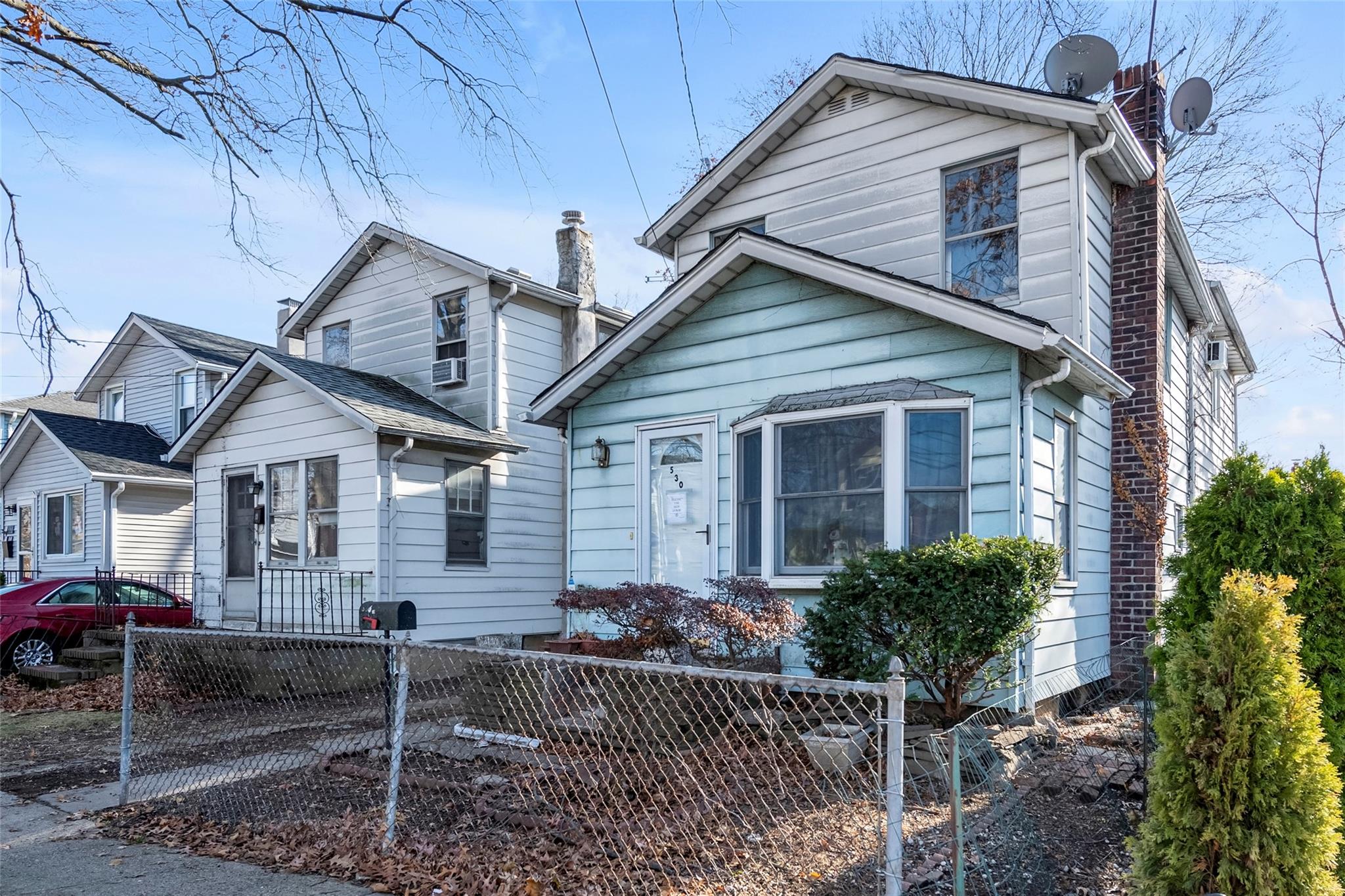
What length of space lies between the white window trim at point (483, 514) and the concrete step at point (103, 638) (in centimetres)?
484

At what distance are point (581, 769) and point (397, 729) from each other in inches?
57.1

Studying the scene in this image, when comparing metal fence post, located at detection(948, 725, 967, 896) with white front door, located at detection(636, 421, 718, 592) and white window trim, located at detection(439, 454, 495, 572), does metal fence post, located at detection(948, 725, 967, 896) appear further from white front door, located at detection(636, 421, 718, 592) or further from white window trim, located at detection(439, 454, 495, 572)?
white window trim, located at detection(439, 454, 495, 572)

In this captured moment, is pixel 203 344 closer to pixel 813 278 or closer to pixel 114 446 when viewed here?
pixel 114 446

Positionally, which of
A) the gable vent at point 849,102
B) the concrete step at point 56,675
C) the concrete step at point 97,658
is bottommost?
the concrete step at point 56,675

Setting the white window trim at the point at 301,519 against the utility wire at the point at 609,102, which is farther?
the white window trim at the point at 301,519

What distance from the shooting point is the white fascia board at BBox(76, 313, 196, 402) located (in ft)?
60.6

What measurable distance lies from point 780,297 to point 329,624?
8003 millimetres

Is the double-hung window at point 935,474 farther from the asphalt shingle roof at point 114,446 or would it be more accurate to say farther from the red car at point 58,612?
the asphalt shingle roof at point 114,446

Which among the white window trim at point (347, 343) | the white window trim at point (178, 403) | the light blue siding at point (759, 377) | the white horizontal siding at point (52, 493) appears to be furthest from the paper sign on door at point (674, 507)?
the white window trim at point (178, 403)

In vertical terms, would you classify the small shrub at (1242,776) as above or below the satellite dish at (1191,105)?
below

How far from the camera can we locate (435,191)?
5805 millimetres

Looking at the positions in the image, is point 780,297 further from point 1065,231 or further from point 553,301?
point 553,301

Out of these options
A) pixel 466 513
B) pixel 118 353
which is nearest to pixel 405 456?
pixel 466 513

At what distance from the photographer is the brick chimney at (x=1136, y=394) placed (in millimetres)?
9352
